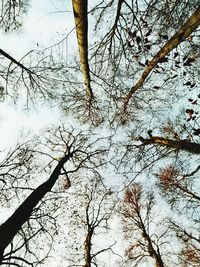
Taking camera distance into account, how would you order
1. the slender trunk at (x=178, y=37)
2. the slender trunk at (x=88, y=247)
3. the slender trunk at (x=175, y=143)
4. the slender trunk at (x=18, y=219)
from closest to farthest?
the slender trunk at (x=178, y=37)
the slender trunk at (x=18, y=219)
the slender trunk at (x=175, y=143)
the slender trunk at (x=88, y=247)

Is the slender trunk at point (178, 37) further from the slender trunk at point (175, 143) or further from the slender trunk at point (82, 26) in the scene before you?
the slender trunk at point (175, 143)

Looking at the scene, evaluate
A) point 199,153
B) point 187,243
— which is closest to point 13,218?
point 199,153

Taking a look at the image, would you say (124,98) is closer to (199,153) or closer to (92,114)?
(92,114)

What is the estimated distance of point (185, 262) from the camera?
1263 centimetres

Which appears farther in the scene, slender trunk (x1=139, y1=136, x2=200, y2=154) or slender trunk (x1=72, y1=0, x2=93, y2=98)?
slender trunk (x1=139, y1=136, x2=200, y2=154)

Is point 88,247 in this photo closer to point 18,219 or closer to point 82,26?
point 18,219

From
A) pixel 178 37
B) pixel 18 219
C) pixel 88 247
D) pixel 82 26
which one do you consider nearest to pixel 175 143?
pixel 178 37

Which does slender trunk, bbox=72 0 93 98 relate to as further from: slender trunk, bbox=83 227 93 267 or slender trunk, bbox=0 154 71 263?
slender trunk, bbox=83 227 93 267

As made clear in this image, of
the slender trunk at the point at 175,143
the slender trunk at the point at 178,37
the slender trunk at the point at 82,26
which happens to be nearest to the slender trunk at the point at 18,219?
the slender trunk at the point at 175,143

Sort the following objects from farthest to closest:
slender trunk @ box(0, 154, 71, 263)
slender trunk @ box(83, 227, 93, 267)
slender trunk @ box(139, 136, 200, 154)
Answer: slender trunk @ box(83, 227, 93, 267) < slender trunk @ box(139, 136, 200, 154) < slender trunk @ box(0, 154, 71, 263)

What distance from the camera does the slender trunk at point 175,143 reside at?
22.0ft

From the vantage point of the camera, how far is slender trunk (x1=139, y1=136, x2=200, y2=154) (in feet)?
22.0

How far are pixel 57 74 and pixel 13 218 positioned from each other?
3.33 metres

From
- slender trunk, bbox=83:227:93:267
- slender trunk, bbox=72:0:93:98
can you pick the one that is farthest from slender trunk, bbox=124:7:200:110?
slender trunk, bbox=83:227:93:267
